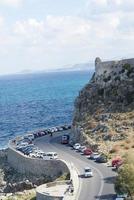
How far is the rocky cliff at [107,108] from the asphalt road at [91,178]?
430 centimetres

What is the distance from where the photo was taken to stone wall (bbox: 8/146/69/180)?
266 feet

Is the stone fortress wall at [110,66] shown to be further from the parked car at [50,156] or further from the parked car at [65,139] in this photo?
the parked car at [50,156]

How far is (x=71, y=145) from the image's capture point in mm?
96375

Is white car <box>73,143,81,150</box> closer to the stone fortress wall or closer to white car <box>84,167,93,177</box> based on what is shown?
white car <box>84,167,93,177</box>

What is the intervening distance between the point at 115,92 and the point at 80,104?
26.8 ft

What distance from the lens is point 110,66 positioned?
114 metres

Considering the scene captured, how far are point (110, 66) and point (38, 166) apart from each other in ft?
117

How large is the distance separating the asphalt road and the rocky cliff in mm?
4296

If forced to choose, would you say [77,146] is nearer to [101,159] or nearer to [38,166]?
[38,166]

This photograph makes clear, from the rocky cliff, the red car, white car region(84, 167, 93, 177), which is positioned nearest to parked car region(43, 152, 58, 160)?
the red car

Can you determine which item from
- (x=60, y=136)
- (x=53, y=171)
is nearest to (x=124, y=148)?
(x=53, y=171)

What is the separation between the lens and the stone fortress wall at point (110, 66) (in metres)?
111

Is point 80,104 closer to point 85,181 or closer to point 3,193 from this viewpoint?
point 3,193

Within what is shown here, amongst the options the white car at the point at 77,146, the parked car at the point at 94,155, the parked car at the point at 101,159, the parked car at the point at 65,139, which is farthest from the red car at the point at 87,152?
the parked car at the point at 65,139
